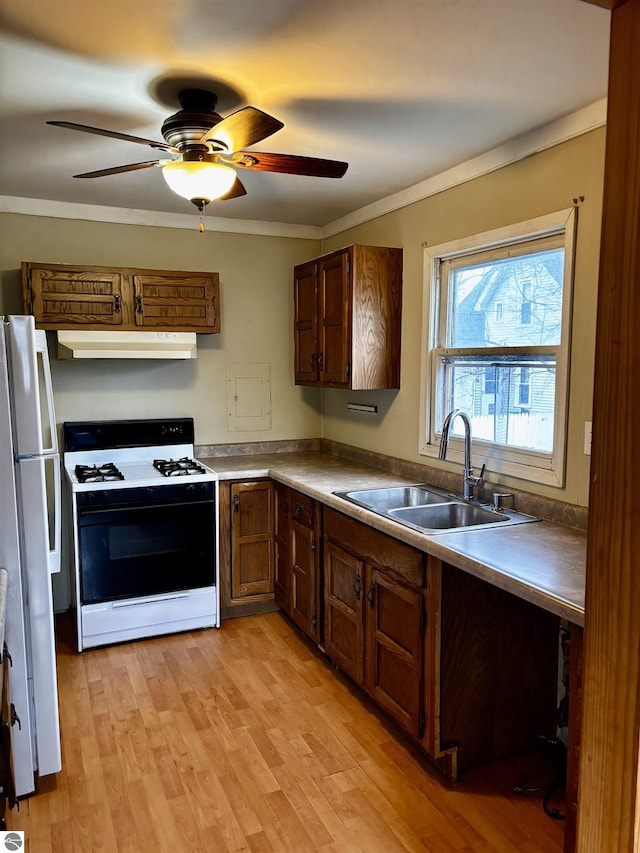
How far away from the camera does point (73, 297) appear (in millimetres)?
3395

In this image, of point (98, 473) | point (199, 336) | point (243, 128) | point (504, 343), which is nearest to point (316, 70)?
point (243, 128)

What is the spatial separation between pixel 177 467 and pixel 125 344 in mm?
762

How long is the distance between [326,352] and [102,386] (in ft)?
4.55

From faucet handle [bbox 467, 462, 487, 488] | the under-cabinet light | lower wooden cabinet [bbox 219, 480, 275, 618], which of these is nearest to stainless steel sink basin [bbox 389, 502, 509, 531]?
faucet handle [bbox 467, 462, 487, 488]

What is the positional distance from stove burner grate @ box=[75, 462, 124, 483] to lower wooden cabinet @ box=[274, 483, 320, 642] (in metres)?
0.92

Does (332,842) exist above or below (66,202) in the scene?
below

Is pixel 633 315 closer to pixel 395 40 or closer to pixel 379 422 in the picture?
pixel 395 40

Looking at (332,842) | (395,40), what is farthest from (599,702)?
(395,40)

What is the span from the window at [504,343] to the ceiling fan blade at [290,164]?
85 centimetres

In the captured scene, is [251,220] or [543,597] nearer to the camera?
[543,597]

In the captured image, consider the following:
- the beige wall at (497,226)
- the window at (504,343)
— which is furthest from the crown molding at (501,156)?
the window at (504,343)

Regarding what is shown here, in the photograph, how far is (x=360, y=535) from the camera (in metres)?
2.69

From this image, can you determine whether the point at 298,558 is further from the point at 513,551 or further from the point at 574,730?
the point at 574,730

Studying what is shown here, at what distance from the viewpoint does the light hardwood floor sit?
6.56 feet
